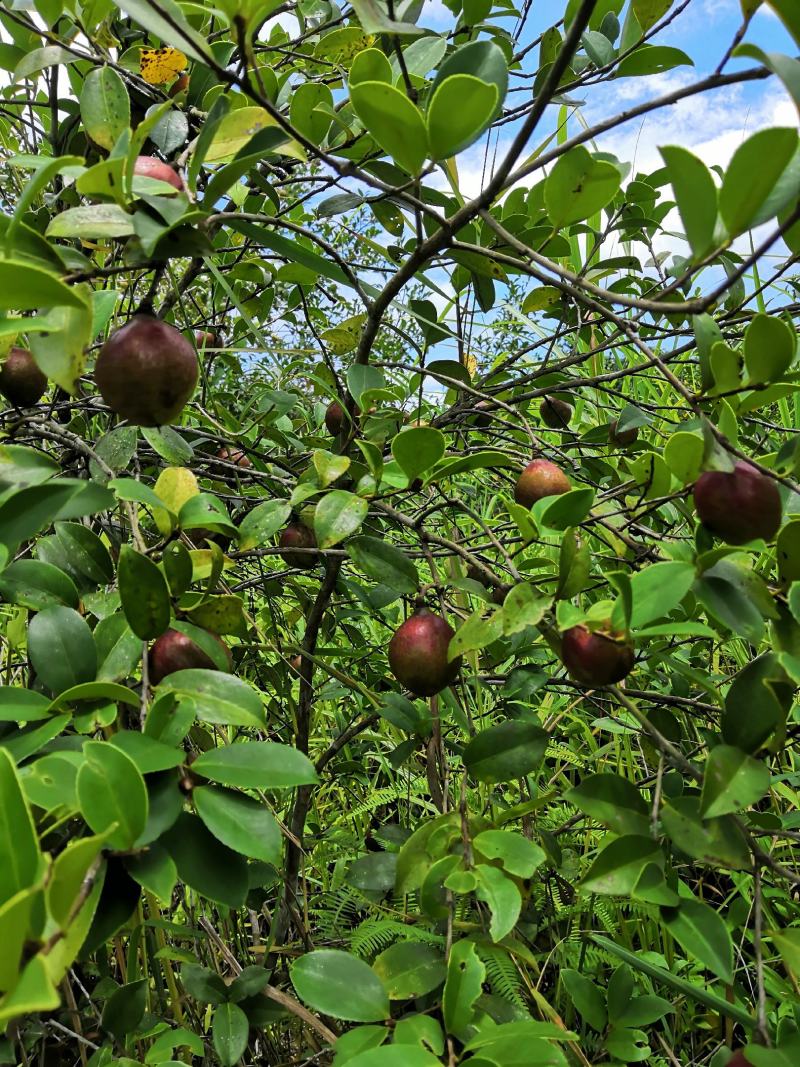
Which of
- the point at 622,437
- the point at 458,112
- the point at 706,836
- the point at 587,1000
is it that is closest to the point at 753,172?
the point at 458,112

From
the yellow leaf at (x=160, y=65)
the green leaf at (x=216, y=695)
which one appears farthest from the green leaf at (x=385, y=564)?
the yellow leaf at (x=160, y=65)

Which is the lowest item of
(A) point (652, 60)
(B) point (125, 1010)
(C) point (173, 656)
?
(B) point (125, 1010)

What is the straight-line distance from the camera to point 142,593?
1.74 ft

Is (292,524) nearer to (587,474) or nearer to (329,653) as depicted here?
(329,653)

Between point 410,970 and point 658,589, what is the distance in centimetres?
38

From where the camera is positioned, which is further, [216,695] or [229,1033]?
[229,1033]

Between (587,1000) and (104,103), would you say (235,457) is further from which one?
(587,1000)

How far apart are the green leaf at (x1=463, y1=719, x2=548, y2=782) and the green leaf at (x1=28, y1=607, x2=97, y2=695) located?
335 millimetres

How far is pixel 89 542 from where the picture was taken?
671 millimetres

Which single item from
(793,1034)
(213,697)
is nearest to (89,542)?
(213,697)

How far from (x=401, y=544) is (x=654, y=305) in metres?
0.81

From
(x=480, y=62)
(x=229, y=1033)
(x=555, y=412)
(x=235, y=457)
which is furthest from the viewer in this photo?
(x=555, y=412)

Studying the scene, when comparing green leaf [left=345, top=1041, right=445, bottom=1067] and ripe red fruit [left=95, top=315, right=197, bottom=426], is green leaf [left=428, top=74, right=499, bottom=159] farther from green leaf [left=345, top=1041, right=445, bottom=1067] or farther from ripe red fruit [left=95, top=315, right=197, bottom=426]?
green leaf [left=345, top=1041, right=445, bottom=1067]

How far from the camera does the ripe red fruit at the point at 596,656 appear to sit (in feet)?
1.80
